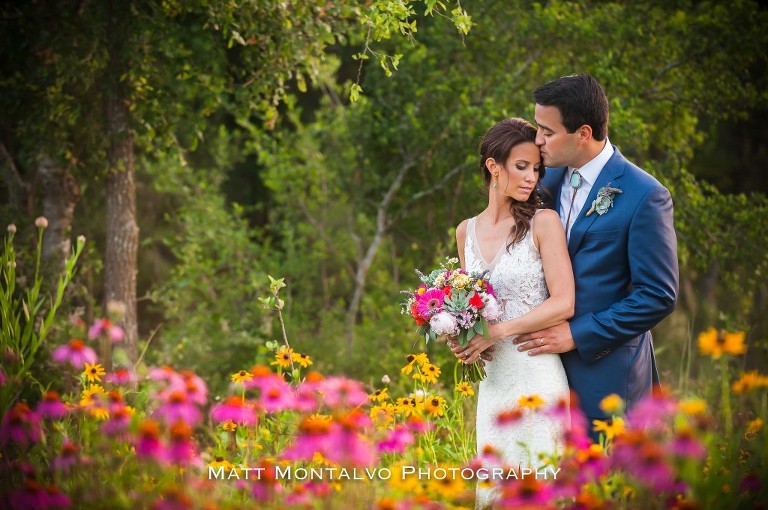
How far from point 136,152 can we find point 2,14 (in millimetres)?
1549

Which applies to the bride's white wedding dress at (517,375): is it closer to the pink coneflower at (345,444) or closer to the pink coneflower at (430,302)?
the pink coneflower at (430,302)

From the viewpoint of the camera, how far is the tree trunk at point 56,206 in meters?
6.60

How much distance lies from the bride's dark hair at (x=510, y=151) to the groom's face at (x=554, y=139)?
6cm

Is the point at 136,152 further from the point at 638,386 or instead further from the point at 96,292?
the point at 638,386

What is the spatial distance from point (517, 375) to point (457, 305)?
1.49 ft

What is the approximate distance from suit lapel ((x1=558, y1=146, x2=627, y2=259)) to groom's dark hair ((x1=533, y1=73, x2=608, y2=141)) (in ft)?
0.50

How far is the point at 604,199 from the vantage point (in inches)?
138

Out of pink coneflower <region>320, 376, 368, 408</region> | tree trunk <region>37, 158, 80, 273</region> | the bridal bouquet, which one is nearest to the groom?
the bridal bouquet

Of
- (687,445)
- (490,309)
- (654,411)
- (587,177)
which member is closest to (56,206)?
(490,309)

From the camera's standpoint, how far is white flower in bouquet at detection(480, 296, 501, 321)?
3.40 metres

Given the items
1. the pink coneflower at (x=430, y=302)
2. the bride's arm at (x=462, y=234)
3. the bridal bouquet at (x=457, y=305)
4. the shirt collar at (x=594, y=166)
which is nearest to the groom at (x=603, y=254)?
the shirt collar at (x=594, y=166)

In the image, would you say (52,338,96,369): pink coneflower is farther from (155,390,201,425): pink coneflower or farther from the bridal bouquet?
the bridal bouquet

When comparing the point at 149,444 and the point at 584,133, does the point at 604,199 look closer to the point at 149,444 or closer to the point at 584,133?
the point at 584,133

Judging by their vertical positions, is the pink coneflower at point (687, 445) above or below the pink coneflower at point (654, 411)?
below
